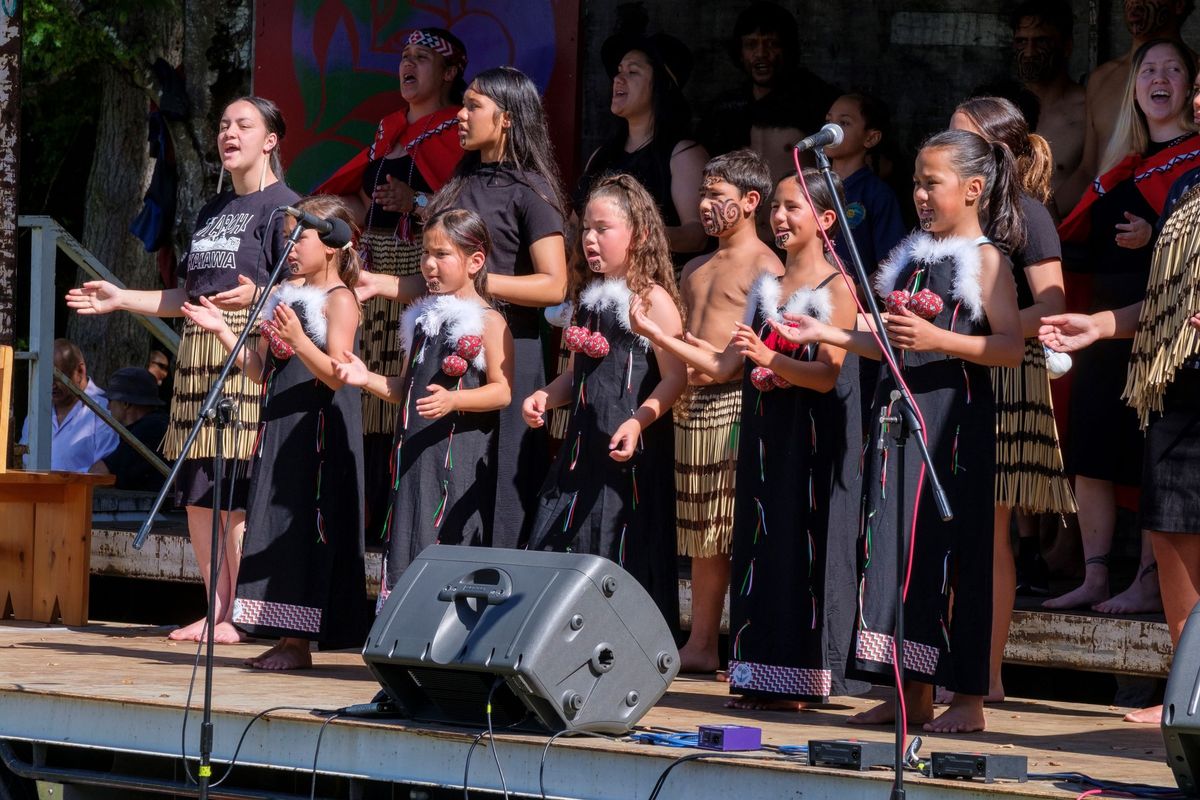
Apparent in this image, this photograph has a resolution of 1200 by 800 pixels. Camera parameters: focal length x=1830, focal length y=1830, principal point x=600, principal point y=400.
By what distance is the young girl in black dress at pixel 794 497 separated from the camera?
4.80 meters

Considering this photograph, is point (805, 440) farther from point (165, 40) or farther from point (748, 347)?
point (165, 40)

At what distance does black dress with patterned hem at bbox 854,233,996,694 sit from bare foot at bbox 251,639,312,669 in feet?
6.27

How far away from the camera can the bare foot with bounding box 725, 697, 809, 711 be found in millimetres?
4855

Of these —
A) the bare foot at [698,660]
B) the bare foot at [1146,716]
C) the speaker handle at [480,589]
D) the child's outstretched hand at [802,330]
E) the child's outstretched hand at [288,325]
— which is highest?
the child's outstretched hand at [802,330]

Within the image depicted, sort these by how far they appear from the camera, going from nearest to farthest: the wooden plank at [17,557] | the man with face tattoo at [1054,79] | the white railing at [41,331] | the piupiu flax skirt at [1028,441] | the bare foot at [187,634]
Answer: the piupiu flax skirt at [1028,441] < the man with face tattoo at [1054,79] < the bare foot at [187,634] < the wooden plank at [17,557] < the white railing at [41,331]

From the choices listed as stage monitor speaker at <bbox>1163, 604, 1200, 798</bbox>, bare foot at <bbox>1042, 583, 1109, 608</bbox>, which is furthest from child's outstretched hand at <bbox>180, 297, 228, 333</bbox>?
stage monitor speaker at <bbox>1163, 604, 1200, 798</bbox>

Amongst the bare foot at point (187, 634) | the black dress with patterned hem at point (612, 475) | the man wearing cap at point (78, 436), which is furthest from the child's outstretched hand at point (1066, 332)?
the man wearing cap at point (78, 436)

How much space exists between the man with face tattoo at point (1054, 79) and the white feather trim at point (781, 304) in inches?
65.3

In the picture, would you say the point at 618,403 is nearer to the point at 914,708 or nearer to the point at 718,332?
the point at 718,332

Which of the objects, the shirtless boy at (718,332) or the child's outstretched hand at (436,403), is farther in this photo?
the shirtless boy at (718,332)

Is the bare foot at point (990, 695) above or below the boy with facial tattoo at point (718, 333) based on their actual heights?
below

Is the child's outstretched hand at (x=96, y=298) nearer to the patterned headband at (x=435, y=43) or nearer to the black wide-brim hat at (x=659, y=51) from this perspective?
the patterned headband at (x=435, y=43)

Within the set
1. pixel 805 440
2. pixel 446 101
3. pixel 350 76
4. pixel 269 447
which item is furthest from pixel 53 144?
pixel 805 440

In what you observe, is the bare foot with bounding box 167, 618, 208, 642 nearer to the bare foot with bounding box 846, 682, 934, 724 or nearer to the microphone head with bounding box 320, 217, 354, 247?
the microphone head with bounding box 320, 217, 354, 247
